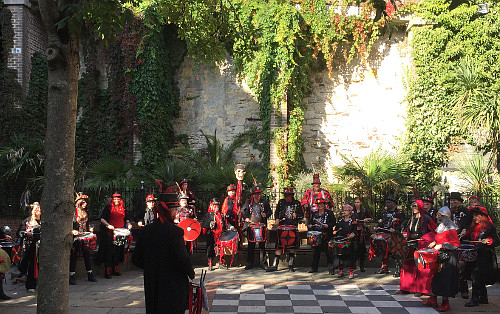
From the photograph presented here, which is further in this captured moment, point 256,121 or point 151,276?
point 256,121

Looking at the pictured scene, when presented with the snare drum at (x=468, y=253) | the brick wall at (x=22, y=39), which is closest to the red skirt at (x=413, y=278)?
the snare drum at (x=468, y=253)

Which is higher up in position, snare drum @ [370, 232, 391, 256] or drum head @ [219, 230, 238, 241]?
drum head @ [219, 230, 238, 241]

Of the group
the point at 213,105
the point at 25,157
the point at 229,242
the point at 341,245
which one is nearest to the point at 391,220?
the point at 341,245

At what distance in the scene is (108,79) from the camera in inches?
684

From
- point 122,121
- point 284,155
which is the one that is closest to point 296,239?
point 284,155

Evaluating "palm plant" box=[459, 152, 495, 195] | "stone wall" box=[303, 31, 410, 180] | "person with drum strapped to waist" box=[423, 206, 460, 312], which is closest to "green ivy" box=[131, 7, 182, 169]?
"stone wall" box=[303, 31, 410, 180]

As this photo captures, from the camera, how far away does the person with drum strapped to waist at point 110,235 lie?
10086 millimetres

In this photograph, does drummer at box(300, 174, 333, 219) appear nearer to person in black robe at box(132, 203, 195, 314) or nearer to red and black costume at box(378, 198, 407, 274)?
red and black costume at box(378, 198, 407, 274)

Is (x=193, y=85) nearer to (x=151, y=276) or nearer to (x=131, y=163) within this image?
(x=131, y=163)

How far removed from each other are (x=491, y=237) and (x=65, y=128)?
22.7 feet

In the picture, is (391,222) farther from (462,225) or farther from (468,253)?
(468,253)

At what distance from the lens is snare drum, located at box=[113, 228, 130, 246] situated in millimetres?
9961

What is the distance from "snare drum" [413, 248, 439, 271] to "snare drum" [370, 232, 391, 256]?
190 centimetres

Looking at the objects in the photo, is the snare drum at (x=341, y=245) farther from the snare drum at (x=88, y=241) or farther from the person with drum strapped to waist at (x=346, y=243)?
the snare drum at (x=88, y=241)
